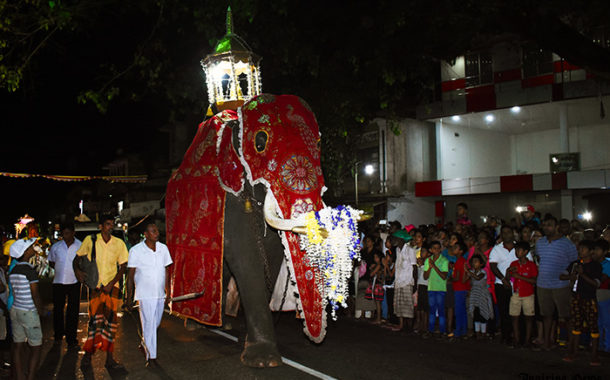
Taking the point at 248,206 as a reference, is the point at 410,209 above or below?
above

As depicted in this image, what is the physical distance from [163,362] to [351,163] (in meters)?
15.0

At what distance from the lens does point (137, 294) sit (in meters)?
6.52

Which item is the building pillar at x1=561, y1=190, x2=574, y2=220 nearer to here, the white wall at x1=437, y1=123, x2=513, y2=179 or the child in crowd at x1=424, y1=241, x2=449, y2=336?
the white wall at x1=437, y1=123, x2=513, y2=179

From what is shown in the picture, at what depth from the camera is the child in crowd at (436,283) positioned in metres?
8.42

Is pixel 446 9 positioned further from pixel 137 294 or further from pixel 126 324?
pixel 126 324

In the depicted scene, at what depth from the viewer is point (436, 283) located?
8500mm

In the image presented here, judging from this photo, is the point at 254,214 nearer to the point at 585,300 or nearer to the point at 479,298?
the point at 479,298

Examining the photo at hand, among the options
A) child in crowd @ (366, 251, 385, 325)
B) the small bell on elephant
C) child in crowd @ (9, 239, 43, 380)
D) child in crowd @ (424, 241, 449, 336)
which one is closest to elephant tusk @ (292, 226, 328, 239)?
the small bell on elephant

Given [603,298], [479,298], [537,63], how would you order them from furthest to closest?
[537,63]
[479,298]
[603,298]

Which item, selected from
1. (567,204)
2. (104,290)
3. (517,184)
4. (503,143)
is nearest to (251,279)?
(104,290)

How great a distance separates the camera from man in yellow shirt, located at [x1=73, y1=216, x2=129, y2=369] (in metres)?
6.86

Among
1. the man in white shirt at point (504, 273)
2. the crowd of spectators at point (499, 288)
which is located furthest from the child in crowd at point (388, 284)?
the man in white shirt at point (504, 273)

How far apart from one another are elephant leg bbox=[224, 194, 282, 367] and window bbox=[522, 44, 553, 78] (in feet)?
57.6

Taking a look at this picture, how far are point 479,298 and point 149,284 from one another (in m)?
5.02
